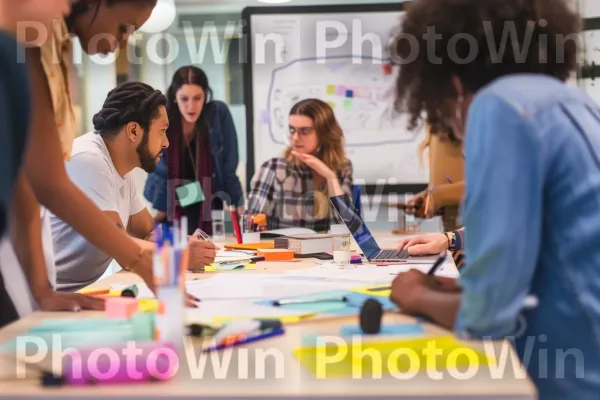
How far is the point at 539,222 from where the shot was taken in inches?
33.4

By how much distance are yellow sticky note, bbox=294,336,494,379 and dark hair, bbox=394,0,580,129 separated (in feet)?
1.21

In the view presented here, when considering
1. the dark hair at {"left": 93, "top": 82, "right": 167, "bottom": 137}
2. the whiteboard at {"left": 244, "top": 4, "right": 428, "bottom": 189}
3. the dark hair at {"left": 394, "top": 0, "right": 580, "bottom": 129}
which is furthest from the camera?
the whiteboard at {"left": 244, "top": 4, "right": 428, "bottom": 189}

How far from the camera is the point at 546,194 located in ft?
2.93

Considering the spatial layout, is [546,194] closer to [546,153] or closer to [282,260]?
[546,153]

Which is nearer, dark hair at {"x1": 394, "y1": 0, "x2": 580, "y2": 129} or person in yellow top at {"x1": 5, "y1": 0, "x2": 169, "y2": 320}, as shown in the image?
dark hair at {"x1": 394, "y1": 0, "x2": 580, "y2": 129}

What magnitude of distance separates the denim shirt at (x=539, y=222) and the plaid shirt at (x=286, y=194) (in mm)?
2401

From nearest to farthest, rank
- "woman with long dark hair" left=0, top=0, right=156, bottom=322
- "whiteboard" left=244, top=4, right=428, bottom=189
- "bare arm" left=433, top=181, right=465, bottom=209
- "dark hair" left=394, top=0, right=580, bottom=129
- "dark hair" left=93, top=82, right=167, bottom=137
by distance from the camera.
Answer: "dark hair" left=394, top=0, right=580, bottom=129 < "woman with long dark hair" left=0, top=0, right=156, bottom=322 < "dark hair" left=93, top=82, right=167, bottom=137 < "bare arm" left=433, top=181, right=465, bottom=209 < "whiteboard" left=244, top=4, right=428, bottom=189

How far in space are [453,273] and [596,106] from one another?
835mm

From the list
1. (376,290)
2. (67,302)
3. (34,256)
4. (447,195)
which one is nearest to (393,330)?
(376,290)

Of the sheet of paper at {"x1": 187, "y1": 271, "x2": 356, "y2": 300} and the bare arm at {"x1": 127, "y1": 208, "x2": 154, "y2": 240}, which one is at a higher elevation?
the bare arm at {"x1": 127, "y1": 208, "x2": 154, "y2": 240}

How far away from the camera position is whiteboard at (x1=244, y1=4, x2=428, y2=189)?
162 inches

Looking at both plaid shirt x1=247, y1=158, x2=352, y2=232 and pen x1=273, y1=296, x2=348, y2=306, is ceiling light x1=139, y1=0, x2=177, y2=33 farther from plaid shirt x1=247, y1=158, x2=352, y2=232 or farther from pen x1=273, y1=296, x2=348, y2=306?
pen x1=273, y1=296, x2=348, y2=306

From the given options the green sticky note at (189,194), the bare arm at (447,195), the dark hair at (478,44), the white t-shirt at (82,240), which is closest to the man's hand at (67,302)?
the white t-shirt at (82,240)

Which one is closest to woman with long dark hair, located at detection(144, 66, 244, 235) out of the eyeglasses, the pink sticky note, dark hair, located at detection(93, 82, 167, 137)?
the eyeglasses
